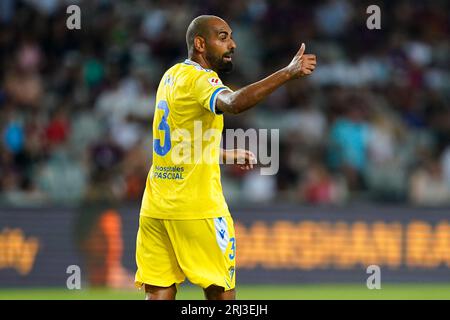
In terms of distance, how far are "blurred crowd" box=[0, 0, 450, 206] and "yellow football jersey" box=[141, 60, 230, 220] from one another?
20.6ft

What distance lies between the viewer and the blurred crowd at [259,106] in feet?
46.9

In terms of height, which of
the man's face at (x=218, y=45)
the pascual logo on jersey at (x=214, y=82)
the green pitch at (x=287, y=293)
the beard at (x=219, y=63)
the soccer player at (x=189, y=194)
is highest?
the man's face at (x=218, y=45)

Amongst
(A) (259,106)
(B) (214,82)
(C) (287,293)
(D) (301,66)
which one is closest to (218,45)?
(B) (214,82)

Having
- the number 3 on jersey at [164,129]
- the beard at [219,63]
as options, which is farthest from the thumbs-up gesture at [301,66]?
the number 3 on jersey at [164,129]

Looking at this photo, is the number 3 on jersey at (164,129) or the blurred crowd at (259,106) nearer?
the number 3 on jersey at (164,129)

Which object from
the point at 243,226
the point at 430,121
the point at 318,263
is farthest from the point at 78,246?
the point at 430,121

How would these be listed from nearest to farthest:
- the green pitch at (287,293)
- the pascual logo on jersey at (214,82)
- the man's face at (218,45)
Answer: the pascual logo on jersey at (214,82), the man's face at (218,45), the green pitch at (287,293)

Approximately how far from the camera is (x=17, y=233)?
13117 millimetres

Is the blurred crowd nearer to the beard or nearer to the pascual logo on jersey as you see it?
the beard

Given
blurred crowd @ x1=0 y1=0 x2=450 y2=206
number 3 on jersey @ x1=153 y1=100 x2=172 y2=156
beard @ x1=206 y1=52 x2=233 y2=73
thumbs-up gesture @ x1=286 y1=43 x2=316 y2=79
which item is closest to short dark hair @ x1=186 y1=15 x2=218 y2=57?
beard @ x1=206 y1=52 x2=233 y2=73

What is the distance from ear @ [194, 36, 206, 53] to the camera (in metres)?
7.48

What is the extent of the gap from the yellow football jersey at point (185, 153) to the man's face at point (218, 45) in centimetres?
14

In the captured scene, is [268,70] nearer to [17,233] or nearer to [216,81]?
[17,233]

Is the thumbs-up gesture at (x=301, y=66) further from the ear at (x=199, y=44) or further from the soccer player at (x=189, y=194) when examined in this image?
the ear at (x=199, y=44)
